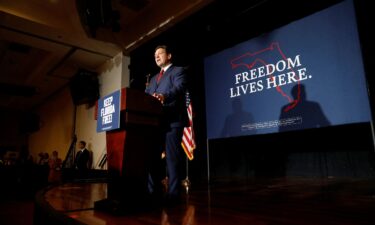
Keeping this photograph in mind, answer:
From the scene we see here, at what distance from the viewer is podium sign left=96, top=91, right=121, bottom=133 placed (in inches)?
52.0

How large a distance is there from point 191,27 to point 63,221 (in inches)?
144

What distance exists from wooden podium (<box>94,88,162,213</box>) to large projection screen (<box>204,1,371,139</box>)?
1.94m

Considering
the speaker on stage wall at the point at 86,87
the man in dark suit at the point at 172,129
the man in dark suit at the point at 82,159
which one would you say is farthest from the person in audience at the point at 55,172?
the man in dark suit at the point at 172,129

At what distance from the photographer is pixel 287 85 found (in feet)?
9.48

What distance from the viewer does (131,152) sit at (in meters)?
1.34

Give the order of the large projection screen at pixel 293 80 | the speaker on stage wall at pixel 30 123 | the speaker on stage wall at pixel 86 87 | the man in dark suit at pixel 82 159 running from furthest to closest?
the speaker on stage wall at pixel 30 123, the speaker on stage wall at pixel 86 87, the man in dark suit at pixel 82 159, the large projection screen at pixel 293 80

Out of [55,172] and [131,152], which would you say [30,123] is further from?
[131,152]

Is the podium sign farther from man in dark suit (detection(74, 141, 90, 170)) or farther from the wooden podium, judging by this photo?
man in dark suit (detection(74, 141, 90, 170))

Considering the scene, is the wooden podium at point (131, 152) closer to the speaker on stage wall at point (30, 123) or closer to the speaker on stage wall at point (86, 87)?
the speaker on stage wall at point (86, 87)

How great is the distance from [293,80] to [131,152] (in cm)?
→ 221

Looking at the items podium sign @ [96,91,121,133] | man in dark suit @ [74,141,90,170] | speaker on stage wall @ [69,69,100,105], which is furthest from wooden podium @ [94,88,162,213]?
speaker on stage wall @ [69,69,100,105]

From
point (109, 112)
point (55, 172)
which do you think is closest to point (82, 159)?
point (55, 172)

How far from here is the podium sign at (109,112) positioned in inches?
52.0

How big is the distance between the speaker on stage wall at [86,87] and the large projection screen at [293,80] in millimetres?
3815
